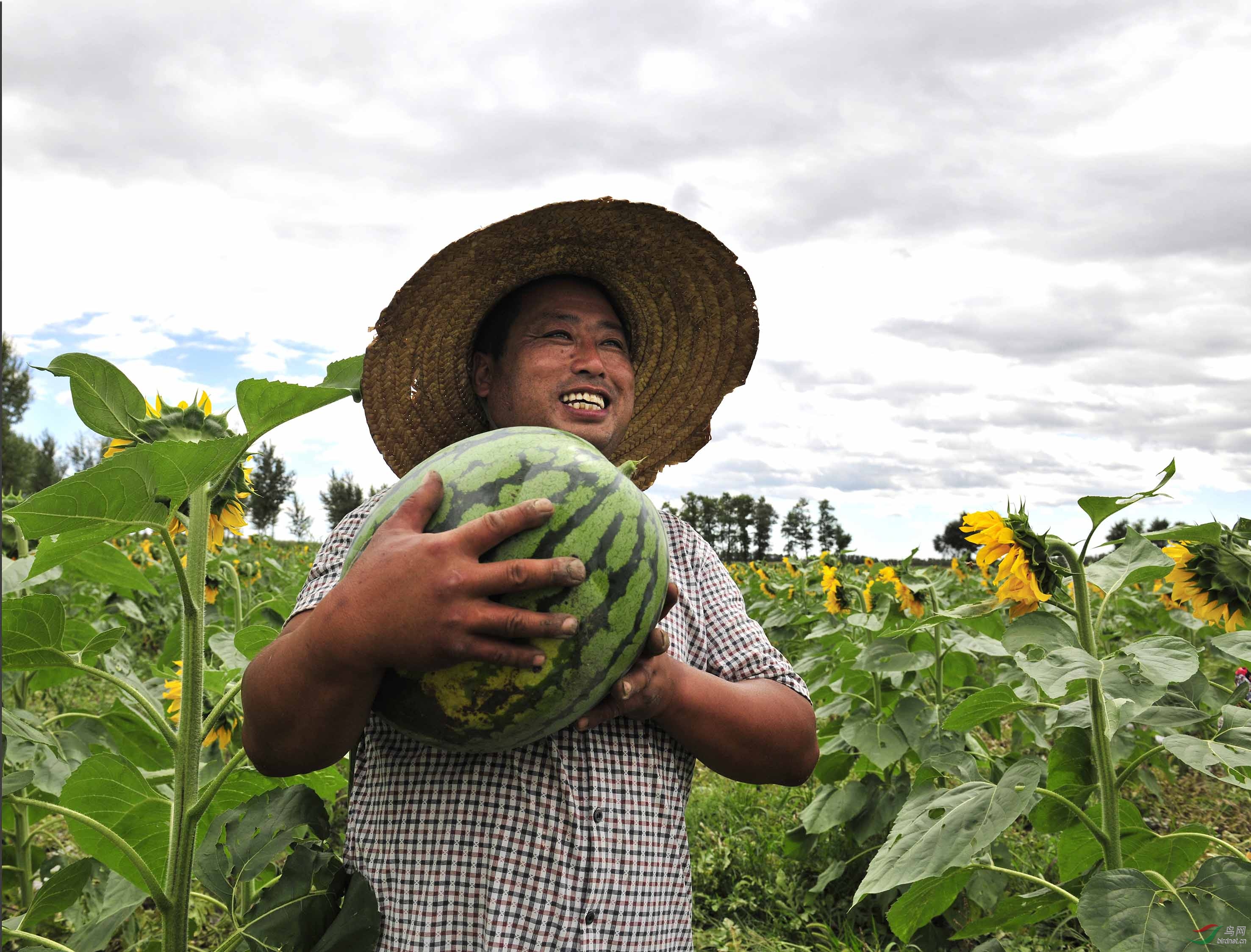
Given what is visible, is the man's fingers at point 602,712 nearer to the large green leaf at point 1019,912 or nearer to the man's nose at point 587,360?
the man's nose at point 587,360

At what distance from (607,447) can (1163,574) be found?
126 centimetres

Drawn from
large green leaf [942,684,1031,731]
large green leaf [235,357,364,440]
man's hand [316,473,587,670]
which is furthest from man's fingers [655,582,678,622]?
large green leaf [942,684,1031,731]

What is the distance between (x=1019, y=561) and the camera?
2.13m

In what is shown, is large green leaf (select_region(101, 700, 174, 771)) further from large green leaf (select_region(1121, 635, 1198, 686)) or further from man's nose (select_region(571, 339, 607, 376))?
large green leaf (select_region(1121, 635, 1198, 686))

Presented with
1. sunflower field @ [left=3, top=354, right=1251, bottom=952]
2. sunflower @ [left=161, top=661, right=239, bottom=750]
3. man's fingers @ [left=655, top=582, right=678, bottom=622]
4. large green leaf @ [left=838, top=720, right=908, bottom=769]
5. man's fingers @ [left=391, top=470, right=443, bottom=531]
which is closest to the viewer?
man's fingers @ [left=391, top=470, right=443, bottom=531]

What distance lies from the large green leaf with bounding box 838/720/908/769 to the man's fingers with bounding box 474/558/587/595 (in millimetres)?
2506

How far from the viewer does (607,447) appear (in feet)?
7.06

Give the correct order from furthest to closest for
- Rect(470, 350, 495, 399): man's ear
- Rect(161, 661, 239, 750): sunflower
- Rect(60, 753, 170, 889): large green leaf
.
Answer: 1. Rect(161, 661, 239, 750): sunflower
2. Rect(470, 350, 495, 399): man's ear
3. Rect(60, 753, 170, 889): large green leaf

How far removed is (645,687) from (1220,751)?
1076 mm

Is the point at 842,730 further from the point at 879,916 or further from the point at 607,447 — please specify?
the point at 607,447

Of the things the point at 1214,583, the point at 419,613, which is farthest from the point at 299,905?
the point at 1214,583

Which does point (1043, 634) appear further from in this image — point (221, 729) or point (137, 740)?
point (137, 740)

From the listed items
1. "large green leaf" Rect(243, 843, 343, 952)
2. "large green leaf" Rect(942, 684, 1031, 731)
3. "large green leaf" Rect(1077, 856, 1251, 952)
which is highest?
"large green leaf" Rect(942, 684, 1031, 731)

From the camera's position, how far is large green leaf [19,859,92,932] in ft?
6.34
